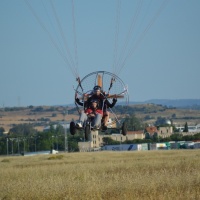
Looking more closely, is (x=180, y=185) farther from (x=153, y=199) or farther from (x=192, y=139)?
(x=192, y=139)

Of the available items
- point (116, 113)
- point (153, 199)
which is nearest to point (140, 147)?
point (116, 113)

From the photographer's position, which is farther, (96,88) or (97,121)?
(96,88)

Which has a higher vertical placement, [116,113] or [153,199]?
[116,113]

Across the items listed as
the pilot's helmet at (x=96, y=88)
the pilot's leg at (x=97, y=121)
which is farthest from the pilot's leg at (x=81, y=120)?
the pilot's helmet at (x=96, y=88)

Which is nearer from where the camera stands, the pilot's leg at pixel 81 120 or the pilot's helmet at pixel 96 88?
the pilot's leg at pixel 81 120

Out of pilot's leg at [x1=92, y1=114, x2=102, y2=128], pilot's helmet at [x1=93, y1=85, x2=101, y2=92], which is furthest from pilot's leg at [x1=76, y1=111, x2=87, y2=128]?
pilot's helmet at [x1=93, y1=85, x2=101, y2=92]

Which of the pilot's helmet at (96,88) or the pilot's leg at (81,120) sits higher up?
the pilot's helmet at (96,88)

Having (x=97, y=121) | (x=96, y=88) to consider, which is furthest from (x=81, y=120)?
(x=96, y=88)

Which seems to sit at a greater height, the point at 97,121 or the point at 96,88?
the point at 96,88

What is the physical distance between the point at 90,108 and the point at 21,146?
470 ft

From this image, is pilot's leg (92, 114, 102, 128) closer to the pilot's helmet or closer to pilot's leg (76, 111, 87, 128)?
pilot's leg (76, 111, 87, 128)

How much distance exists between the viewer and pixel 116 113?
100 ft

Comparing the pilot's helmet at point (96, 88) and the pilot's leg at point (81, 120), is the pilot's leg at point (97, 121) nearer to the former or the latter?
the pilot's leg at point (81, 120)

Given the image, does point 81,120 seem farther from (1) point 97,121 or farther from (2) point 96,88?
(2) point 96,88
